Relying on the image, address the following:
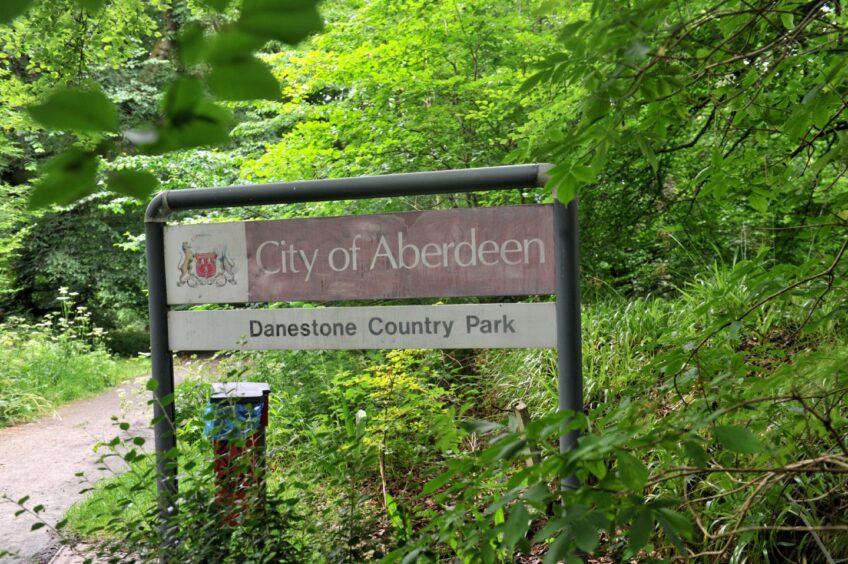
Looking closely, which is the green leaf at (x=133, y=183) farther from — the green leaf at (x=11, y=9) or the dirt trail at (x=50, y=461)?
the dirt trail at (x=50, y=461)

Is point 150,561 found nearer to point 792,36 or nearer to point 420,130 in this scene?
point 792,36

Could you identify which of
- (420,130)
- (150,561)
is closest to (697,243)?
(420,130)

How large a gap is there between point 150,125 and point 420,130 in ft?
18.6

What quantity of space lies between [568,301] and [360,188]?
0.86 metres

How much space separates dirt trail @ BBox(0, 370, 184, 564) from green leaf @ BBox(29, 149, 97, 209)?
2770 millimetres

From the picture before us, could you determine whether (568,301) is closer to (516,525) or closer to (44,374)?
(516,525)

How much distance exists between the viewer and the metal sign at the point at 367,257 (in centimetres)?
238

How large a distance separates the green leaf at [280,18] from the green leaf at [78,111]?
14 centimetres

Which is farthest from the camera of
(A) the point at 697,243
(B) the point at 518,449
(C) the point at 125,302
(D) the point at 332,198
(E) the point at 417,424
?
(C) the point at 125,302

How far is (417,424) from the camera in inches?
166

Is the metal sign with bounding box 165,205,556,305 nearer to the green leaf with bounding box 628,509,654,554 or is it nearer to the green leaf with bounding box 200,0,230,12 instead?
the green leaf with bounding box 628,509,654,554

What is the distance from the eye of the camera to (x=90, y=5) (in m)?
0.67

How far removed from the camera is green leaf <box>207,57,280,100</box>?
2.11 ft

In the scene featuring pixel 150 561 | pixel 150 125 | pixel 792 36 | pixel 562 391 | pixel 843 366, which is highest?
pixel 792 36
